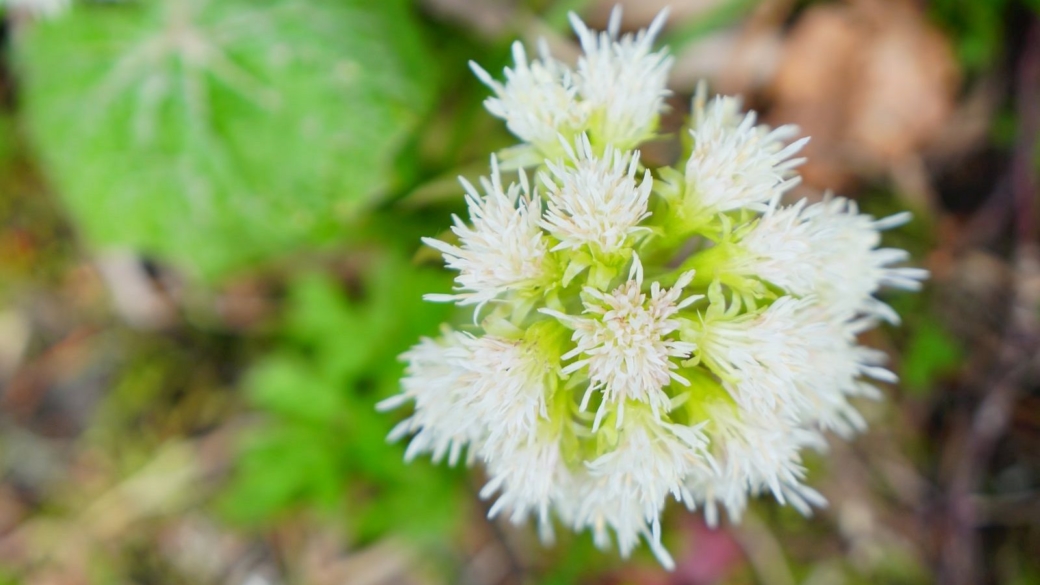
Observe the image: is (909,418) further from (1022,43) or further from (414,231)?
(414,231)

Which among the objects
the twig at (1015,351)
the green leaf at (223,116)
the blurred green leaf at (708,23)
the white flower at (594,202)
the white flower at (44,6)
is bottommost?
the twig at (1015,351)

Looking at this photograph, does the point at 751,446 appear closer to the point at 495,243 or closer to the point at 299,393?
the point at 495,243

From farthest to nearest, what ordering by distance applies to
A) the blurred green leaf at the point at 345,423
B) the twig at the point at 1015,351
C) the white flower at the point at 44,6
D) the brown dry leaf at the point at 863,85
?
the brown dry leaf at the point at 863,85 → the twig at the point at 1015,351 → the blurred green leaf at the point at 345,423 → the white flower at the point at 44,6

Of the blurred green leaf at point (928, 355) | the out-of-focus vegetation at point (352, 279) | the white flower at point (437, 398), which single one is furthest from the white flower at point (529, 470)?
the blurred green leaf at point (928, 355)

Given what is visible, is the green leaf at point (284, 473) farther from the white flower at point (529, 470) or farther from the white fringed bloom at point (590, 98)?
the white fringed bloom at point (590, 98)

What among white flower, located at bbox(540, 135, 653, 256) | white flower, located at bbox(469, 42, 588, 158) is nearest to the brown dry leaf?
white flower, located at bbox(469, 42, 588, 158)

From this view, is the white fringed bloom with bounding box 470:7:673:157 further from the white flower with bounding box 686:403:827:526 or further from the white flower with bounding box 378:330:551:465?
the white flower with bounding box 686:403:827:526

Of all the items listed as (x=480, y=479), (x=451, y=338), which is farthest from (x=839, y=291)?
(x=480, y=479)
